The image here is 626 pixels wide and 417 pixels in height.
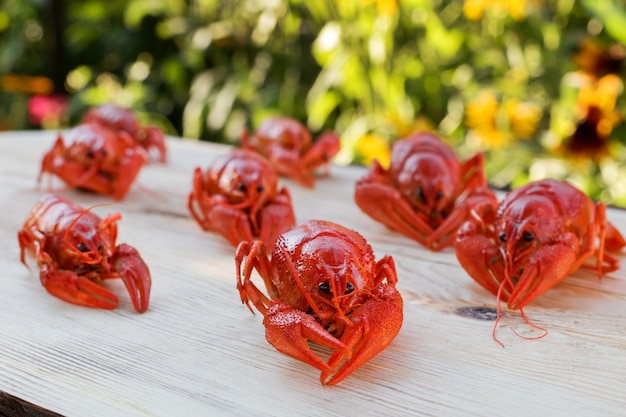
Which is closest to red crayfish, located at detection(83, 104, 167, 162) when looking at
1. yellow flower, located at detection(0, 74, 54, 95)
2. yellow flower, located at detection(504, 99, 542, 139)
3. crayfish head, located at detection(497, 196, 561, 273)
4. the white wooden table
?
the white wooden table

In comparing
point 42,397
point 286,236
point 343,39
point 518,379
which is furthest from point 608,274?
point 343,39

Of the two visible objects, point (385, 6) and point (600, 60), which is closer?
point (600, 60)

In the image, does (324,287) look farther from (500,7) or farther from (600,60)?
(600,60)

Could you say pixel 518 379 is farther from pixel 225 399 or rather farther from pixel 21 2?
pixel 21 2

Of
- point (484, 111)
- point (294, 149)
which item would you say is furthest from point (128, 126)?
point (484, 111)

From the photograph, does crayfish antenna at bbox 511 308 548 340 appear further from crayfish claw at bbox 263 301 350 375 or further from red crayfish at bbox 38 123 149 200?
red crayfish at bbox 38 123 149 200

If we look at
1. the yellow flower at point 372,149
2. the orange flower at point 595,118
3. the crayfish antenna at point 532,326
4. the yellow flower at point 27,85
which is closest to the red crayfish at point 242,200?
the crayfish antenna at point 532,326
